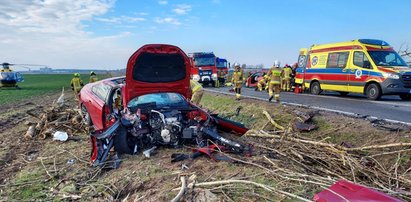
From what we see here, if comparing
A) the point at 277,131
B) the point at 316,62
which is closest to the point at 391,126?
the point at 277,131

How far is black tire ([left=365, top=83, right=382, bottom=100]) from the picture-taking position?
1373 cm

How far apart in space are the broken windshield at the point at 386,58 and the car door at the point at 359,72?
31 centimetres

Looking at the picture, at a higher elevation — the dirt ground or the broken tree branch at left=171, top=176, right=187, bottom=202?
the broken tree branch at left=171, top=176, right=187, bottom=202

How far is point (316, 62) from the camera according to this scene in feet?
A: 56.5

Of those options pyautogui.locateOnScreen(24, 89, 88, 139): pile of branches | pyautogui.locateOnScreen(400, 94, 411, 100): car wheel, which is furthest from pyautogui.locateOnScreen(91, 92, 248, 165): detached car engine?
pyautogui.locateOnScreen(400, 94, 411, 100): car wheel

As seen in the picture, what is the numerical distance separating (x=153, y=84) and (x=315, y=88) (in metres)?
12.2

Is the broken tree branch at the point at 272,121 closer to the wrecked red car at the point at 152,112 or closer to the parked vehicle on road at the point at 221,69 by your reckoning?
the wrecked red car at the point at 152,112

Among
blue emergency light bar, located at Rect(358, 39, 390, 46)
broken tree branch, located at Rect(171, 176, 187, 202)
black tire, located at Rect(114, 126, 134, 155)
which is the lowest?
broken tree branch, located at Rect(171, 176, 187, 202)

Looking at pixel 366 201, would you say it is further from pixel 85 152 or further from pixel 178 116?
pixel 85 152

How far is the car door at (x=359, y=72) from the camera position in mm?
14078

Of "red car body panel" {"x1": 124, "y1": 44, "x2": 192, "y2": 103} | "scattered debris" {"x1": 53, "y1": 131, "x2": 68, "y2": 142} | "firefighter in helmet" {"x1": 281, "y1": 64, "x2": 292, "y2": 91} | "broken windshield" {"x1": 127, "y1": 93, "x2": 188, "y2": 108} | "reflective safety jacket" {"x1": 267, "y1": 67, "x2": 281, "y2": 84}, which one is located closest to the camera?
"red car body panel" {"x1": 124, "y1": 44, "x2": 192, "y2": 103}

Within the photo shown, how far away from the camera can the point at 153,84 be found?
7.55 m

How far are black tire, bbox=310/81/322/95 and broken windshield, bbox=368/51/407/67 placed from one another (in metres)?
3.60

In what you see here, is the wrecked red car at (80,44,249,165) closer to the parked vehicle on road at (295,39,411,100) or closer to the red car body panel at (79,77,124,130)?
the red car body panel at (79,77,124,130)
